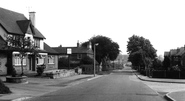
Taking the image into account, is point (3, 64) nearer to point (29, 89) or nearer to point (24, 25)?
point (24, 25)

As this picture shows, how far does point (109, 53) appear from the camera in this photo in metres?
92.1

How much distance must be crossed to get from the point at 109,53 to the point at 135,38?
11004mm

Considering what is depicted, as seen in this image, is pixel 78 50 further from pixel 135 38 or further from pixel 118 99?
pixel 118 99

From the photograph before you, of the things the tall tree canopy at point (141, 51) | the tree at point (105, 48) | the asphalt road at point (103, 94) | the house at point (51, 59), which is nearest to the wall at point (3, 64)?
the house at point (51, 59)

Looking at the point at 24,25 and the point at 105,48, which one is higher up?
the point at 24,25

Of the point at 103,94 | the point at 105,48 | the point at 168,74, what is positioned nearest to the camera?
the point at 103,94

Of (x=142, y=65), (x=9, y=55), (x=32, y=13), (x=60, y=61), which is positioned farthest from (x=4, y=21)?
(x=142, y=65)

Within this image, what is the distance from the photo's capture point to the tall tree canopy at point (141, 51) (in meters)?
72.7

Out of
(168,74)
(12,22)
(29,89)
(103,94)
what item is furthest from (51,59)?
(103,94)

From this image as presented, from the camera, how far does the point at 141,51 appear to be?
73750 millimetres

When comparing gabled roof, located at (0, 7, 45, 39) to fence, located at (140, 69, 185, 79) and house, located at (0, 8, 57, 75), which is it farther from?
fence, located at (140, 69, 185, 79)

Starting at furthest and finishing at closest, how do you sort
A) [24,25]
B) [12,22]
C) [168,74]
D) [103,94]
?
[168,74]
[24,25]
[12,22]
[103,94]

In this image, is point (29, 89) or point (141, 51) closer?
point (29, 89)

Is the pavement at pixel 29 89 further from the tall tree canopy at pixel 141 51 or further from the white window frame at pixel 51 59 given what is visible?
the tall tree canopy at pixel 141 51
